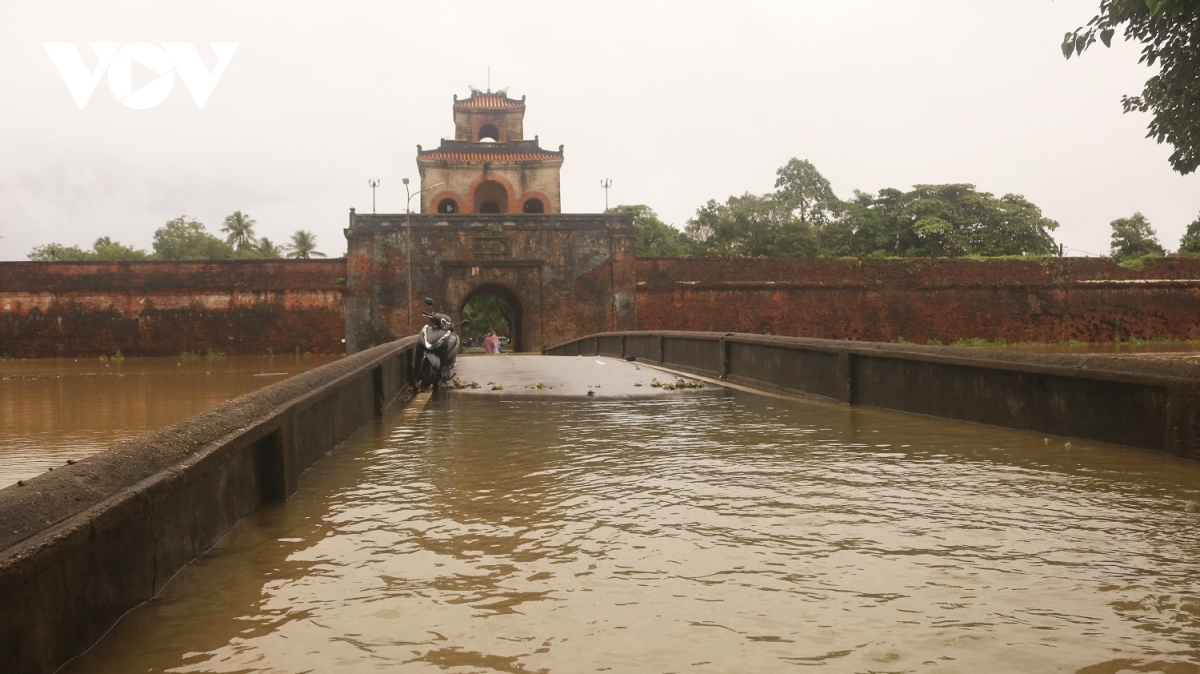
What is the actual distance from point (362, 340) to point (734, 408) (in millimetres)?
22011

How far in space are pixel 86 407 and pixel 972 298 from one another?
26544 millimetres

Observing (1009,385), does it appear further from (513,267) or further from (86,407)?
(513,267)

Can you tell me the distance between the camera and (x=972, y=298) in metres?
29.9

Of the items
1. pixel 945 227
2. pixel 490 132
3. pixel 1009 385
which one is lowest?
pixel 1009 385

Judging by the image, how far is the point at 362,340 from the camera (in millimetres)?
27875

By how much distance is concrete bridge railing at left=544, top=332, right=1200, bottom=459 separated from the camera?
449 centimetres

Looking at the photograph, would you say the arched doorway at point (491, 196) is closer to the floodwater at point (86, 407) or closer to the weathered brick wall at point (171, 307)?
the weathered brick wall at point (171, 307)

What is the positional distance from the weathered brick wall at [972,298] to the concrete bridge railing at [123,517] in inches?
1032

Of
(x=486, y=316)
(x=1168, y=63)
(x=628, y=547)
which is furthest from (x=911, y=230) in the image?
(x=628, y=547)

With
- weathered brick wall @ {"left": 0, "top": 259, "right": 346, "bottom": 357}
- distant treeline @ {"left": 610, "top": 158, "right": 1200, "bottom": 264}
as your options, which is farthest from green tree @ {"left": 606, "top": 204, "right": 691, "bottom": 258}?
weathered brick wall @ {"left": 0, "top": 259, "right": 346, "bottom": 357}

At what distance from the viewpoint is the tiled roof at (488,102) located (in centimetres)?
3691

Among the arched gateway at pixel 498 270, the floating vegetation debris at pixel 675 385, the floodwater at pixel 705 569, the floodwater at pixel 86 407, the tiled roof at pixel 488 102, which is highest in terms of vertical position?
the tiled roof at pixel 488 102

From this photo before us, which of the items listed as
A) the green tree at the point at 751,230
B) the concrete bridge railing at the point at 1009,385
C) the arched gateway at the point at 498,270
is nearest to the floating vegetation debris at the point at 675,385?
the concrete bridge railing at the point at 1009,385

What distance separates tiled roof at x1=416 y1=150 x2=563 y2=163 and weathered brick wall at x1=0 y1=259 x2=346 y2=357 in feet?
23.3
